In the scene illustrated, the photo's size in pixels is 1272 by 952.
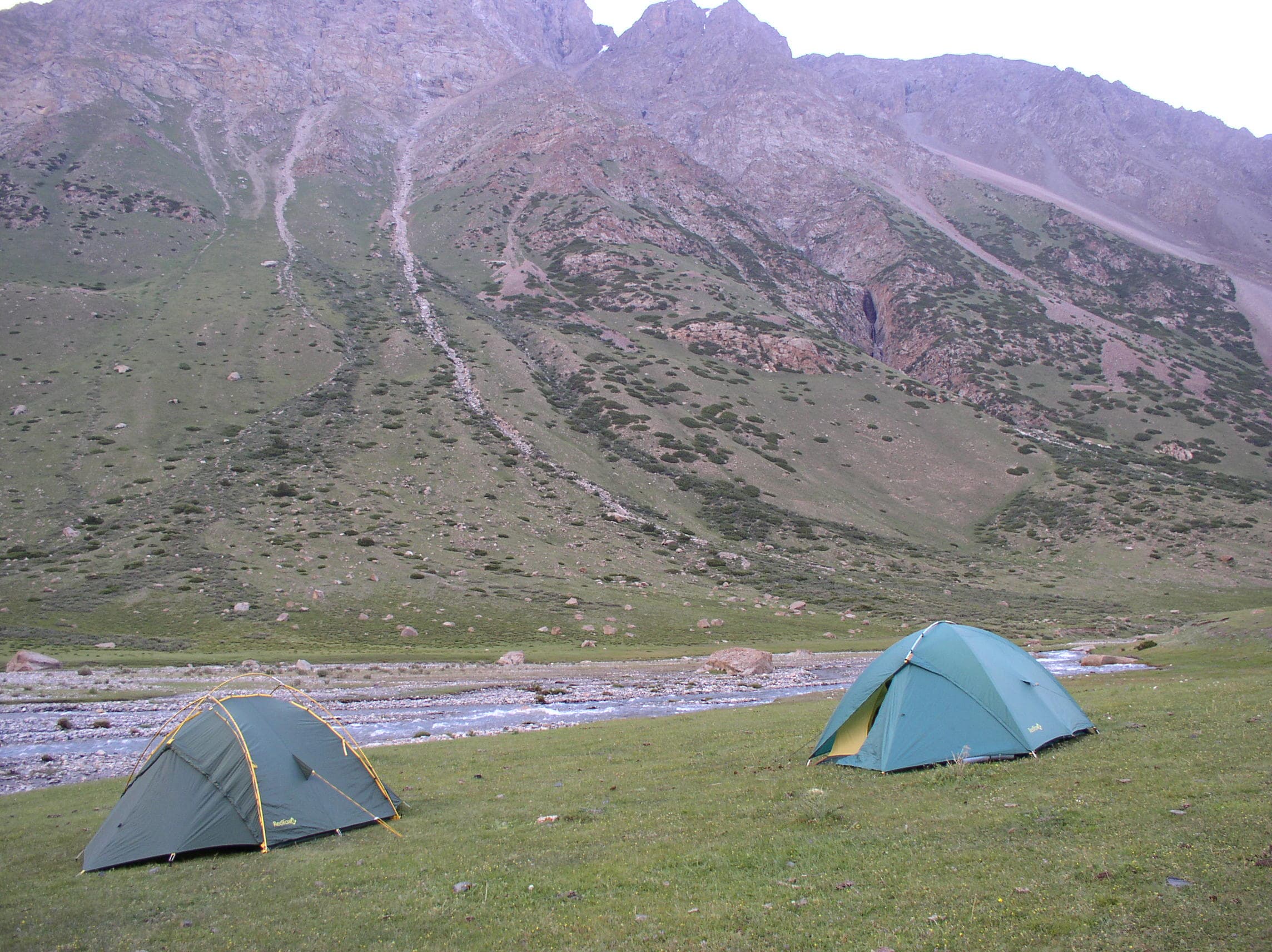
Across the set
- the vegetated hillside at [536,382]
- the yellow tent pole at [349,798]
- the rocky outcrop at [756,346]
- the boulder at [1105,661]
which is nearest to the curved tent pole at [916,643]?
the yellow tent pole at [349,798]

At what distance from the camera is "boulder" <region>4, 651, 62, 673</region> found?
32.2 m

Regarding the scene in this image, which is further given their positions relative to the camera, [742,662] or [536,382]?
[536,382]

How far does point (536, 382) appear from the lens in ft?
316

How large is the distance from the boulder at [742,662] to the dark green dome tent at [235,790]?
26.8m

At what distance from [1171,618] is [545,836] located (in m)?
60.8

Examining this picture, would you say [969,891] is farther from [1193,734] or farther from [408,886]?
[1193,734]

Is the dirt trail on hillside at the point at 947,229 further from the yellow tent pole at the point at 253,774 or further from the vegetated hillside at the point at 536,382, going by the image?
the yellow tent pole at the point at 253,774

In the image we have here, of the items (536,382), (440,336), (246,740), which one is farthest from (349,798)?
(440,336)

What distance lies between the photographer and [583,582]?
182 ft

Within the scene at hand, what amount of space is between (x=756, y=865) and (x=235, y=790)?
30.9 feet

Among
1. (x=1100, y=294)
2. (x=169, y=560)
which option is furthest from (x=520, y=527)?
(x=1100, y=294)

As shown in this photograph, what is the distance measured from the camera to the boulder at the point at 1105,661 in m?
33.6

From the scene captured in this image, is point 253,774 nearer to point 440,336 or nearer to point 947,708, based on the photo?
point 947,708

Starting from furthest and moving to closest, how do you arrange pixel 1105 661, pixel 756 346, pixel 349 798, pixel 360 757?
1. pixel 756 346
2. pixel 1105 661
3. pixel 360 757
4. pixel 349 798
